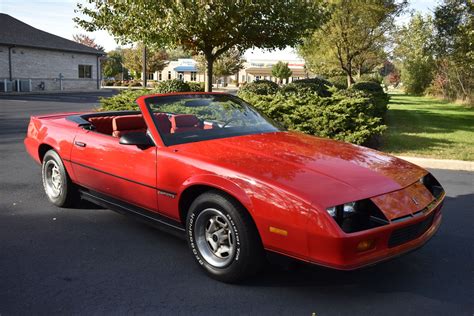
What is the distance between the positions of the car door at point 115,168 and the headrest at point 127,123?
0.35 m

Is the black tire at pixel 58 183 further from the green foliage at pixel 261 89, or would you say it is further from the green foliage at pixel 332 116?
the green foliage at pixel 261 89

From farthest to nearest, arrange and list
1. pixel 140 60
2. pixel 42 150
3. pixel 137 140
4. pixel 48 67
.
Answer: pixel 140 60 → pixel 48 67 → pixel 42 150 → pixel 137 140

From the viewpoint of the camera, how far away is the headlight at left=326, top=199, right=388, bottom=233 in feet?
9.54

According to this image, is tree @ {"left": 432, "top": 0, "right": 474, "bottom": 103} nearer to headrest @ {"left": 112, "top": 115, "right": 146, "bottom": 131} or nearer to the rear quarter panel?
headrest @ {"left": 112, "top": 115, "right": 146, "bottom": 131}

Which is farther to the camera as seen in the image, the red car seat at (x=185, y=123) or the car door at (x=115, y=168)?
the red car seat at (x=185, y=123)

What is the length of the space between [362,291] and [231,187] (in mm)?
1253

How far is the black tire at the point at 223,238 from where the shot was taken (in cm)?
316

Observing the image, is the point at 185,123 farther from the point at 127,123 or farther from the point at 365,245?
the point at 365,245

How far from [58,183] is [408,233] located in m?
3.96

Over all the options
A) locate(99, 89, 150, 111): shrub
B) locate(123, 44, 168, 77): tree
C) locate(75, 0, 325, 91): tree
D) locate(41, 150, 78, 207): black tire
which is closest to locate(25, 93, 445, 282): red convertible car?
locate(41, 150, 78, 207): black tire

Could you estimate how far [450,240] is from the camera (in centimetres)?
442

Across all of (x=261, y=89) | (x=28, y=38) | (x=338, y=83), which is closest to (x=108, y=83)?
(x=28, y=38)

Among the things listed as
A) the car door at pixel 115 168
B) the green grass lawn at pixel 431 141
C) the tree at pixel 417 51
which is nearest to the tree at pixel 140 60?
the tree at pixel 417 51

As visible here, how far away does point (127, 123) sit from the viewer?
499cm
